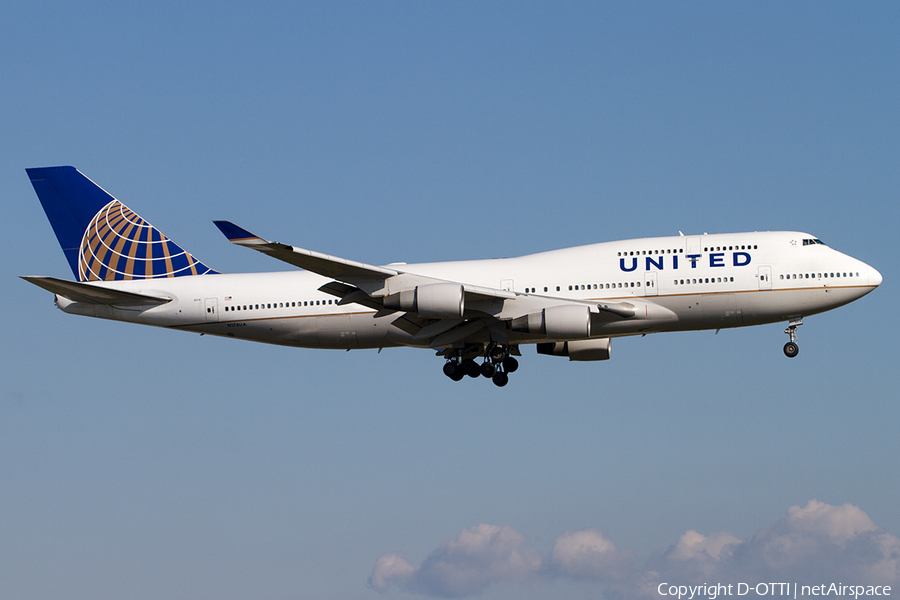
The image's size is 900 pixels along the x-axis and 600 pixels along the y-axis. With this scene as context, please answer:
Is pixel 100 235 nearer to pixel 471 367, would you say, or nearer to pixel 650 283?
pixel 471 367

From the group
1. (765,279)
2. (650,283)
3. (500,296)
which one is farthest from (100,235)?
(765,279)

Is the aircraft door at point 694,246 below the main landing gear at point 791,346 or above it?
above

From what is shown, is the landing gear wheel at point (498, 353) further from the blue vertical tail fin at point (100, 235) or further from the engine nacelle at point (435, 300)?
the blue vertical tail fin at point (100, 235)

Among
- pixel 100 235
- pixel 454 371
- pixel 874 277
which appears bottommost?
pixel 454 371

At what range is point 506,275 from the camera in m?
39.3

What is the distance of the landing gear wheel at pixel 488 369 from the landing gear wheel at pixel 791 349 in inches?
448

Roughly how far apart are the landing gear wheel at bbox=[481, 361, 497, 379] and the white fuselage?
1437mm

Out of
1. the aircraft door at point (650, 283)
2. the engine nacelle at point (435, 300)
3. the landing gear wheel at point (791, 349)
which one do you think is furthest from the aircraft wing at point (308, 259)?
the landing gear wheel at point (791, 349)

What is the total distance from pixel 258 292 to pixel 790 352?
69.3ft

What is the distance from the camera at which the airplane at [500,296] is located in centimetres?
3662

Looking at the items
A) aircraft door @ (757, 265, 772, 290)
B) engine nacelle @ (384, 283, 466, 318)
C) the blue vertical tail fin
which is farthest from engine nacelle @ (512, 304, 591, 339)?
the blue vertical tail fin

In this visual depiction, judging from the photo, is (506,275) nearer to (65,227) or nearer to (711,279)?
(711,279)

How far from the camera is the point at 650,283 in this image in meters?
37.5

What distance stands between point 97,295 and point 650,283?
71.7 feet
